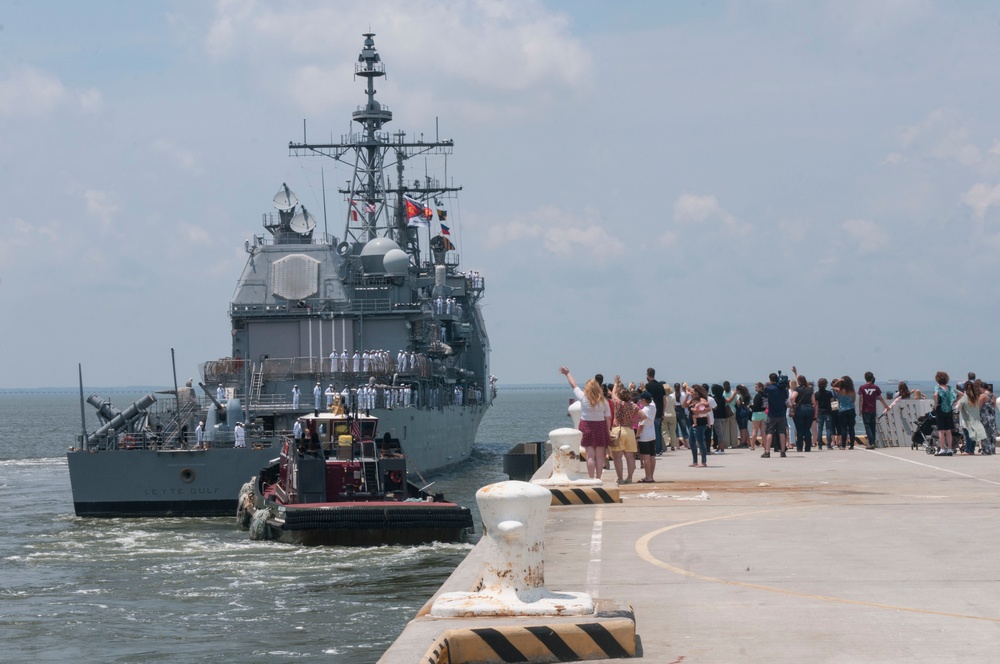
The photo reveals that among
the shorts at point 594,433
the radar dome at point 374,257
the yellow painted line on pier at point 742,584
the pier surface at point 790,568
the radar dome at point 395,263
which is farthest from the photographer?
the radar dome at point 374,257

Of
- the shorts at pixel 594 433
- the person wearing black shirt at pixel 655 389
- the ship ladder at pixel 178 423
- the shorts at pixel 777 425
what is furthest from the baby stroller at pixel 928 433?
the ship ladder at pixel 178 423

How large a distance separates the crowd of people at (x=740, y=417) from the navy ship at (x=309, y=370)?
7.46 meters

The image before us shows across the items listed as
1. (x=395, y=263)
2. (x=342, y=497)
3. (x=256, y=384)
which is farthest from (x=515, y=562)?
(x=395, y=263)

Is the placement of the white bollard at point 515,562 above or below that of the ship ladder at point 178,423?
below

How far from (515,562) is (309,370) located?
37420mm

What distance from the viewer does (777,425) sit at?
24375mm

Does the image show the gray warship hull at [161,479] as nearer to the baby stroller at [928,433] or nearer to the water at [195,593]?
the water at [195,593]

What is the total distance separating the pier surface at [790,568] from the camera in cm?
763

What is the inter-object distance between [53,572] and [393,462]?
745cm

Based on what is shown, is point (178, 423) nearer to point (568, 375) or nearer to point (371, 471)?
point (371, 471)

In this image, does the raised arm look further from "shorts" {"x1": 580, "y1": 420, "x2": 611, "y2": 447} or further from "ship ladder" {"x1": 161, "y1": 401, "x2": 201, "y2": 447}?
"ship ladder" {"x1": 161, "y1": 401, "x2": 201, "y2": 447}

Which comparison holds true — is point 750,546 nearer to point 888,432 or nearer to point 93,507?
point 888,432

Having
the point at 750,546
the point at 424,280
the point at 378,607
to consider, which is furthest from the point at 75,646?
the point at 424,280

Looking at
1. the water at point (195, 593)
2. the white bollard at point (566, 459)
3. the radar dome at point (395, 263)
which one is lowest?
the water at point (195, 593)
